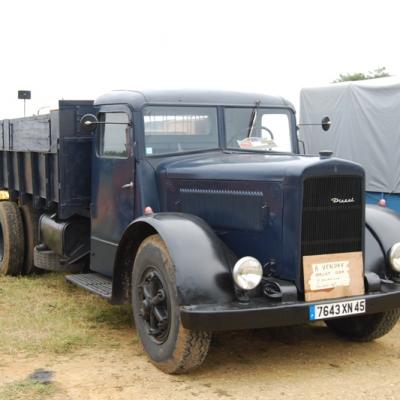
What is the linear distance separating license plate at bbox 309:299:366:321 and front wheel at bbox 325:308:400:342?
0.68 m

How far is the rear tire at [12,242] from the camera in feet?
26.9

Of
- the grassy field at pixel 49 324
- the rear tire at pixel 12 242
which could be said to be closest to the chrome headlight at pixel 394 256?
the grassy field at pixel 49 324

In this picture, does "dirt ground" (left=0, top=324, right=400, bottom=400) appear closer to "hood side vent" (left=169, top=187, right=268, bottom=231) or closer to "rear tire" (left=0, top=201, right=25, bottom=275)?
"hood side vent" (left=169, top=187, right=268, bottom=231)

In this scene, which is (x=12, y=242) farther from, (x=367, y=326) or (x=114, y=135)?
(x=367, y=326)

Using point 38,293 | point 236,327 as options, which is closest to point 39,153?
point 38,293

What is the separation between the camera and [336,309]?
4.77 m

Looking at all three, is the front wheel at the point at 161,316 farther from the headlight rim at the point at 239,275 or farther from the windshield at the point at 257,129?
the windshield at the point at 257,129

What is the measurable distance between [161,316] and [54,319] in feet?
5.62

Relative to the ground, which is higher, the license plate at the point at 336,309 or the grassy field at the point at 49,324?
the license plate at the point at 336,309

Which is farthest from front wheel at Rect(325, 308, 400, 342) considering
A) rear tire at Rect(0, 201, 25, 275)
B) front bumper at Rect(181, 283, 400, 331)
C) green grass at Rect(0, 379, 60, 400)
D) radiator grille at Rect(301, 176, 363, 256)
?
rear tire at Rect(0, 201, 25, 275)

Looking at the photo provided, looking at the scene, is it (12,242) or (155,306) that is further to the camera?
(12,242)

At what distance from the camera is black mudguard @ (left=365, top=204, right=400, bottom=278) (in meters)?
5.31

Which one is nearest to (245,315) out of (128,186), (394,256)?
(394,256)

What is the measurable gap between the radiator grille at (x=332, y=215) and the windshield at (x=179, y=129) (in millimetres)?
1536
